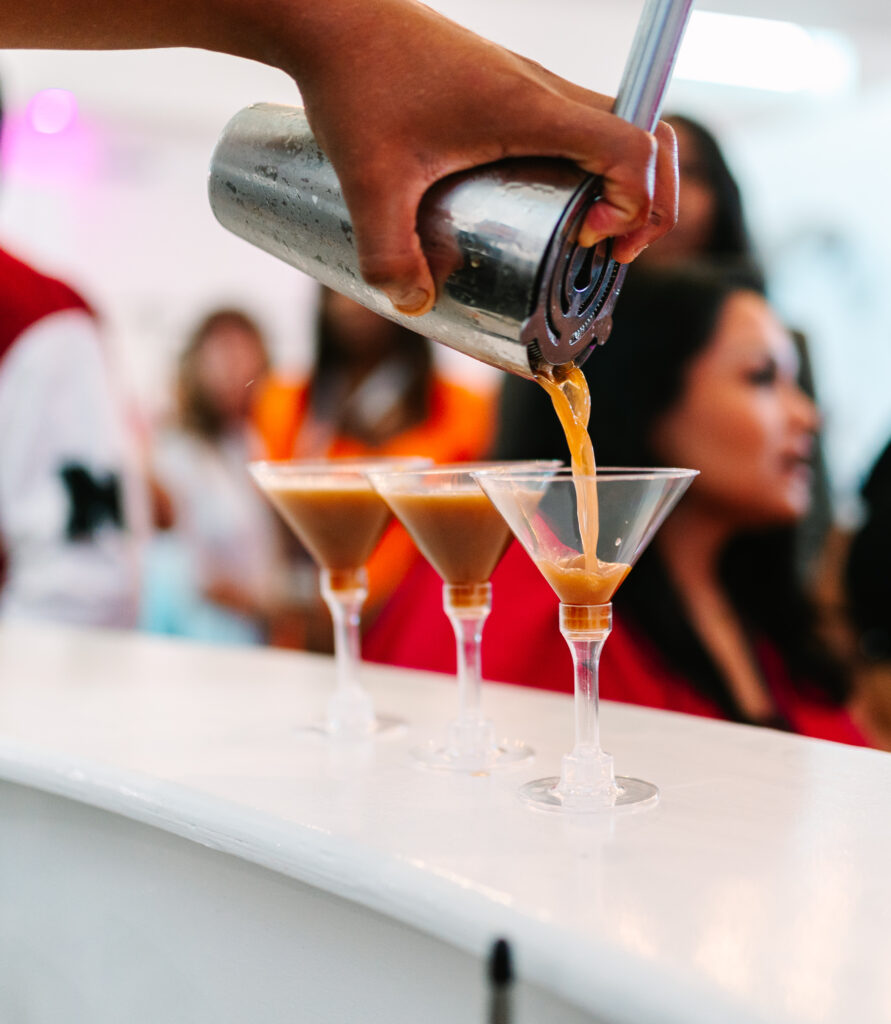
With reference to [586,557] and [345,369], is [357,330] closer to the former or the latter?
[345,369]

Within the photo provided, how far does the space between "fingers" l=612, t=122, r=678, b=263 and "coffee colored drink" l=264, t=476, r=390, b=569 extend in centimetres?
52

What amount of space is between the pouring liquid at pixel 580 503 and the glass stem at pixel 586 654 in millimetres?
10

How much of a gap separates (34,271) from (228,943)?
1.67m

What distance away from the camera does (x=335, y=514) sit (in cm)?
137

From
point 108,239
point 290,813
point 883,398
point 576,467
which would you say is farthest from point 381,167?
point 108,239

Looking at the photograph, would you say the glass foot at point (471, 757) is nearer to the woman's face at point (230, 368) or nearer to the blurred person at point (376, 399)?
the blurred person at point (376, 399)

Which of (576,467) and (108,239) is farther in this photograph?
(108,239)

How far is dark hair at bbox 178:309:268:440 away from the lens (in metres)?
4.97

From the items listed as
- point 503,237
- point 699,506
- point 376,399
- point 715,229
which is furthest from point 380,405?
point 503,237

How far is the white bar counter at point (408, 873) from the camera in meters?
0.72

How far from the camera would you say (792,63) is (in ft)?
17.7

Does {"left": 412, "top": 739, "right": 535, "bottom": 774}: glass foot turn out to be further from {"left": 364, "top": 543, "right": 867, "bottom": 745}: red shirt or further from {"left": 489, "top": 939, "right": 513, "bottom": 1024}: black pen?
{"left": 364, "top": 543, "right": 867, "bottom": 745}: red shirt

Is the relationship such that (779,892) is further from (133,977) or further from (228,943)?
(133,977)

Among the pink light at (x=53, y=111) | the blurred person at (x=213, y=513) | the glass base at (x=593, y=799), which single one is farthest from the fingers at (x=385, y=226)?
the pink light at (x=53, y=111)
